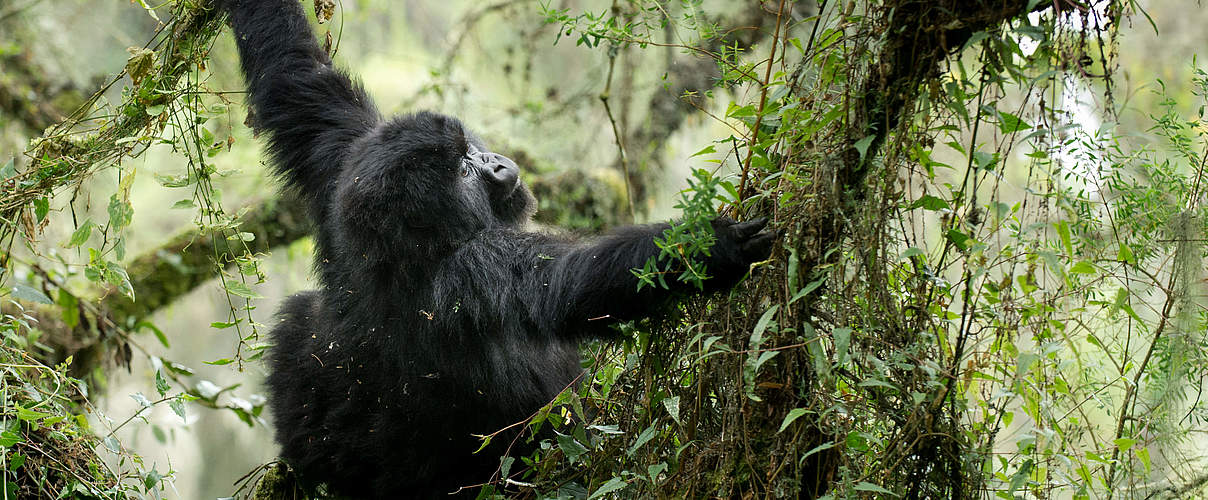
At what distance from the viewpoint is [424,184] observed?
3547 millimetres

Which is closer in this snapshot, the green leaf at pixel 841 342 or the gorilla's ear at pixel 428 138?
the green leaf at pixel 841 342

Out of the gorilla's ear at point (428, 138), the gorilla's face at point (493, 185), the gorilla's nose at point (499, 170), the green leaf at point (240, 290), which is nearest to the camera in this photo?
the green leaf at point (240, 290)

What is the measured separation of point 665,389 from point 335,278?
1.79m

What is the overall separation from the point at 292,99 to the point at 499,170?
118 centimetres

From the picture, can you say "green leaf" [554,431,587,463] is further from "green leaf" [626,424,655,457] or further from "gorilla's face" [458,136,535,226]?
"gorilla's face" [458,136,535,226]

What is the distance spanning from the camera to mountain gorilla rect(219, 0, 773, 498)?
309 cm

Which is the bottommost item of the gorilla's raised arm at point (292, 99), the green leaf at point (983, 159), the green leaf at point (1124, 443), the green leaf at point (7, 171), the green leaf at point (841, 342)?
the green leaf at point (1124, 443)

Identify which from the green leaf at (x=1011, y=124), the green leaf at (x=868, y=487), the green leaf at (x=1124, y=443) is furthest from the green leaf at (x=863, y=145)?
the green leaf at (x=1124, y=443)

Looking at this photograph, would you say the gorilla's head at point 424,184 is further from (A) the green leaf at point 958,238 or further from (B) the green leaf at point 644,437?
(A) the green leaf at point 958,238

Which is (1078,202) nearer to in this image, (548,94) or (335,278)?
(335,278)

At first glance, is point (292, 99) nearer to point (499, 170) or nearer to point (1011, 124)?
point (499, 170)

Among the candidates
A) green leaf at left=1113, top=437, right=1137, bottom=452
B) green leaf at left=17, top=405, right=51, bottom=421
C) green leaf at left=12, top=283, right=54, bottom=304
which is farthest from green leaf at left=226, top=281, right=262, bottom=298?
green leaf at left=1113, top=437, right=1137, bottom=452

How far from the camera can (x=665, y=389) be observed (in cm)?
263

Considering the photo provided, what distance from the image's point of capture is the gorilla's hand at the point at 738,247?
244 centimetres
